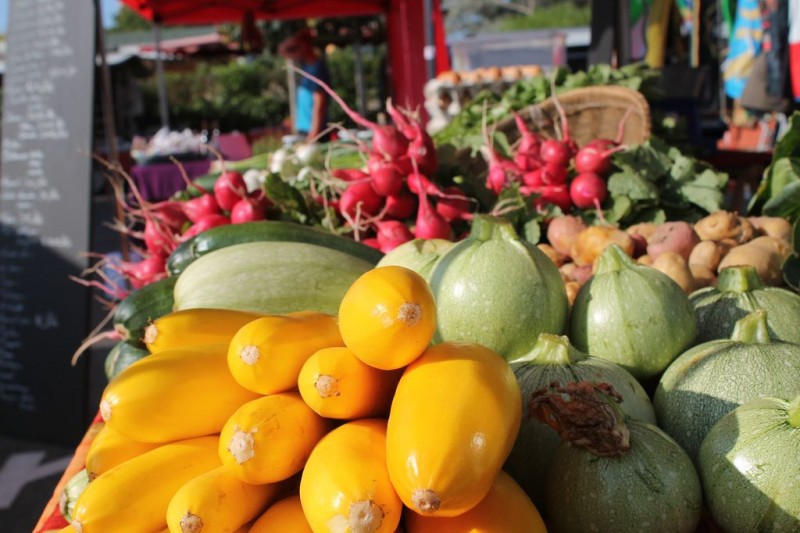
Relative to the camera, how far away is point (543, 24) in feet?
87.2

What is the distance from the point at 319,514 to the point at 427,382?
21 centimetres

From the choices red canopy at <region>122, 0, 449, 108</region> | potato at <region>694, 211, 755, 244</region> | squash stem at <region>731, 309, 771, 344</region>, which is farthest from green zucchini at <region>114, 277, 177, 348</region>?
red canopy at <region>122, 0, 449, 108</region>

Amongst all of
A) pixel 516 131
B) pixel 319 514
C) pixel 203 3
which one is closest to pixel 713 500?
pixel 319 514

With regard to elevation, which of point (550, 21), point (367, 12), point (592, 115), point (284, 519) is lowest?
point (284, 519)

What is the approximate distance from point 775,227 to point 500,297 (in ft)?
4.90

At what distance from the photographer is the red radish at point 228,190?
9.20 feet

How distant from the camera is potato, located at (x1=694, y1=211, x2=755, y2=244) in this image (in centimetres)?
235

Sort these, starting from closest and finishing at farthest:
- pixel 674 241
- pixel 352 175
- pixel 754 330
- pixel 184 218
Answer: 1. pixel 754 330
2. pixel 674 241
3. pixel 352 175
4. pixel 184 218

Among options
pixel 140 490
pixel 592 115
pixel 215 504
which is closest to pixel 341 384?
pixel 215 504

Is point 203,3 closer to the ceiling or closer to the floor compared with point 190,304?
closer to the ceiling

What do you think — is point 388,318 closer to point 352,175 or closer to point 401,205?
point 401,205

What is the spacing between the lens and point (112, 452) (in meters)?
1.08

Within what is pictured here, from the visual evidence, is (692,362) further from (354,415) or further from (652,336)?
(354,415)

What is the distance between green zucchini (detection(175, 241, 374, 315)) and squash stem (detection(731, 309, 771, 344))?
40.9 inches
